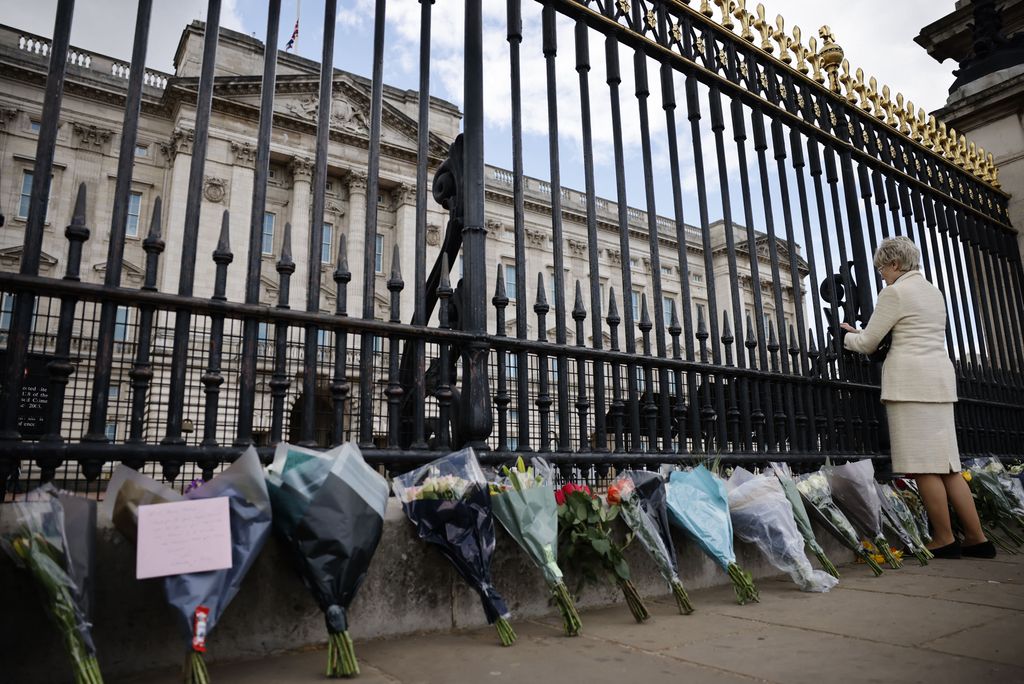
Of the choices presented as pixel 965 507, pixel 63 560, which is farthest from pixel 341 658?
pixel 965 507

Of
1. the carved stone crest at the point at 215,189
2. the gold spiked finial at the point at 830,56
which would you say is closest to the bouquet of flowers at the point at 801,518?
the gold spiked finial at the point at 830,56

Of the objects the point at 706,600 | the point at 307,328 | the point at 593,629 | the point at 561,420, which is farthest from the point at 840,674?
the point at 307,328

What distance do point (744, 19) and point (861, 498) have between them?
360cm

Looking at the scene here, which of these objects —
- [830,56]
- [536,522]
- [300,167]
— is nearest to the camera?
[536,522]

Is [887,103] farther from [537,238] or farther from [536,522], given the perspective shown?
[537,238]

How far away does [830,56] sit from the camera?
19.1 ft

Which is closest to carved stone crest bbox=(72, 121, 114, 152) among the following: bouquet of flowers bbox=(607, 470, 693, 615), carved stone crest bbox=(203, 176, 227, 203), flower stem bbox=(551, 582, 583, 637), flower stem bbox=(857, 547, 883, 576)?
carved stone crest bbox=(203, 176, 227, 203)

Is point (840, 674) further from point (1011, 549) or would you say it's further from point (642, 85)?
point (1011, 549)

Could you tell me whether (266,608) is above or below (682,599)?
above

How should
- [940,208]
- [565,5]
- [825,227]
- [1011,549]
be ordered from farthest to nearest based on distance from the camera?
[940,208] → [825,227] → [1011,549] → [565,5]

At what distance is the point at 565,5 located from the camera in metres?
4.02

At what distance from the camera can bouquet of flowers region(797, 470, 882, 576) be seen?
12.9ft

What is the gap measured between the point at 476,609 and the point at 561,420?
1132 millimetres

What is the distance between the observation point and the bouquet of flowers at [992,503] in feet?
16.8
